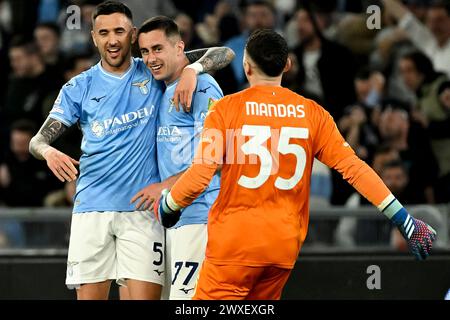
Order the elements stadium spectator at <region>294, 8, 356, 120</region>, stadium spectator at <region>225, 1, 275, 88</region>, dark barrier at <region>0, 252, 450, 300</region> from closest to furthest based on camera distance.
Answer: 1. dark barrier at <region>0, 252, 450, 300</region>
2. stadium spectator at <region>294, 8, 356, 120</region>
3. stadium spectator at <region>225, 1, 275, 88</region>

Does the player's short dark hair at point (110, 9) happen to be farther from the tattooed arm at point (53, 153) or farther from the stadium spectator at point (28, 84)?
the stadium spectator at point (28, 84)

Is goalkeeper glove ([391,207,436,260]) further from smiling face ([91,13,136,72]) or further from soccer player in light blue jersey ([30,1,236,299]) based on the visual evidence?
smiling face ([91,13,136,72])

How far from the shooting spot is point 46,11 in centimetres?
1280

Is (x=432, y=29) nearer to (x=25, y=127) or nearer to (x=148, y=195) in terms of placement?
(x=25, y=127)

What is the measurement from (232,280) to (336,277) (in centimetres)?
291

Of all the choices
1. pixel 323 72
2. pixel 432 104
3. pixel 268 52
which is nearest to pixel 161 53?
pixel 268 52

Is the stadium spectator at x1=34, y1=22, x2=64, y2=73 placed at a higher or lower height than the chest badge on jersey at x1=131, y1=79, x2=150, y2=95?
higher

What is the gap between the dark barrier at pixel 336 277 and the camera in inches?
337

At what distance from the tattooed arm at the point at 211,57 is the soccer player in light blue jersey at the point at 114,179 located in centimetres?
5

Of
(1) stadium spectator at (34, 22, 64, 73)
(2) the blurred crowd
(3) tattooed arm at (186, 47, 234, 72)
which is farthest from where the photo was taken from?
(1) stadium spectator at (34, 22, 64, 73)

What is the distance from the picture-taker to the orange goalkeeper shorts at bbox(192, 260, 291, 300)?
586cm

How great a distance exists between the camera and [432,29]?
37.1 feet

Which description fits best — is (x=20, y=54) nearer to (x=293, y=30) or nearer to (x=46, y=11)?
(x=46, y=11)

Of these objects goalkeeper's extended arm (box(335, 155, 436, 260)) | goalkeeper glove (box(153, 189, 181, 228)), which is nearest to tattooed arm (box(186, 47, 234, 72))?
goalkeeper glove (box(153, 189, 181, 228))
